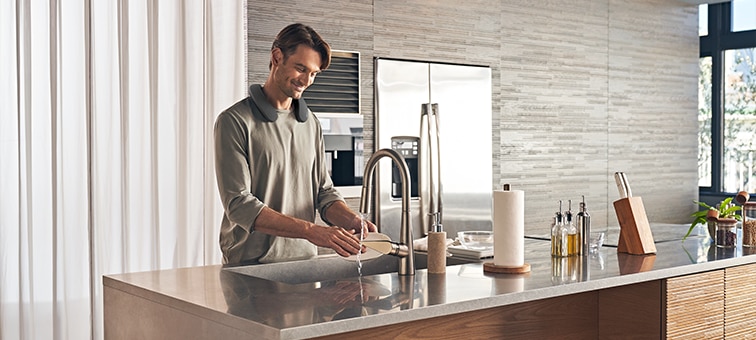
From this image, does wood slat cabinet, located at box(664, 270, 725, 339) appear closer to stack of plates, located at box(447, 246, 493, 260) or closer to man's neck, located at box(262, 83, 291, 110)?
stack of plates, located at box(447, 246, 493, 260)

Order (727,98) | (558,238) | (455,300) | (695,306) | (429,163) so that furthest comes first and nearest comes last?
1. (727,98)
2. (429,163)
3. (558,238)
4. (695,306)
5. (455,300)

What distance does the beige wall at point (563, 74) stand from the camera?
479 centimetres

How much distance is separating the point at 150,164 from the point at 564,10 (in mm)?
3163

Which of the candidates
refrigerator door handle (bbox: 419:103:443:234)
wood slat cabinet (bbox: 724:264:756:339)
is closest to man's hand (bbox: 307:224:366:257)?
wood slat cabinet (bbox: 724:264:756:339)

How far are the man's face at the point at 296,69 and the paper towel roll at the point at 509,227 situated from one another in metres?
0.78

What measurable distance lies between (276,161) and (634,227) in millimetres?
1229

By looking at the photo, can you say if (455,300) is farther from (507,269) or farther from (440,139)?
(440,139)

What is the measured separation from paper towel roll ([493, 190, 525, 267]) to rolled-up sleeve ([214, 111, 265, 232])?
72 centimetres

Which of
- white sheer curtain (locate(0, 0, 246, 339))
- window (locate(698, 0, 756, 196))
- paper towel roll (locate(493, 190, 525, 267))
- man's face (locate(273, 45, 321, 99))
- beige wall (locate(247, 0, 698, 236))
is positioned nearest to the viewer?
paper towel roll (locate(493, 190, 525, 267))

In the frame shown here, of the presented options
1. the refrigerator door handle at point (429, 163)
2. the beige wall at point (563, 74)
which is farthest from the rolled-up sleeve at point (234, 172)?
the refrigerator door handle at point (429, 163)

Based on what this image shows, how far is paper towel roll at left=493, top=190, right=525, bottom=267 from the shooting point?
2.43 m

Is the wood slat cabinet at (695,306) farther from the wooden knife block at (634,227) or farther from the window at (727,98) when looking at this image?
the window at (727,98)

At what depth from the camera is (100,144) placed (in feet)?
13.1

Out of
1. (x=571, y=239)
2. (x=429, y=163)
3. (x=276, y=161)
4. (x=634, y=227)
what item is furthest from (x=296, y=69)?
(x=429, y=163)
